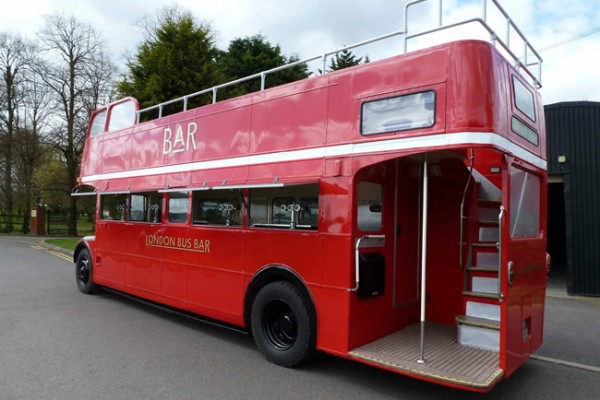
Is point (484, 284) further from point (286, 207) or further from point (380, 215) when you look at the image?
point (286, 207)

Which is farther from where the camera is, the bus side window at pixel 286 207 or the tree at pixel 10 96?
the tree at pixel 10 96

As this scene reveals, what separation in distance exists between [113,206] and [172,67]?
10.8 metres

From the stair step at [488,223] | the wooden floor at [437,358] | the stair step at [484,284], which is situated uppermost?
the stair step at [488,223]

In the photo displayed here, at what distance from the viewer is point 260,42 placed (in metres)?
23.0

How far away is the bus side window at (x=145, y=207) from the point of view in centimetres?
706

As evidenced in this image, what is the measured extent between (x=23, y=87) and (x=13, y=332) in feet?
92.7

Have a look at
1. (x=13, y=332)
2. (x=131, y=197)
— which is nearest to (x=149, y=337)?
(x=13, y=332)

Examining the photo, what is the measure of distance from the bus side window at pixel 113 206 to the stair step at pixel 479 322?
596cm

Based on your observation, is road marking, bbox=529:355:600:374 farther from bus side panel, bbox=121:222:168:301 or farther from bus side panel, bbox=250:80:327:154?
bus side panel, bbox=121:222:168:301

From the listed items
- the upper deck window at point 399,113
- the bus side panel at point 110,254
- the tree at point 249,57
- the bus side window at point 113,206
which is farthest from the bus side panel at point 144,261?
the tree at point 249,57

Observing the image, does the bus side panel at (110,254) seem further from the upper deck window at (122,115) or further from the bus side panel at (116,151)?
the upper deck window at (122,115)

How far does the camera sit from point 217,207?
5.98m

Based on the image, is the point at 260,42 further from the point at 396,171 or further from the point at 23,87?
the point at 396,171

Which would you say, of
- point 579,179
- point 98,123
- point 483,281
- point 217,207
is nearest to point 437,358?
point 483,281
